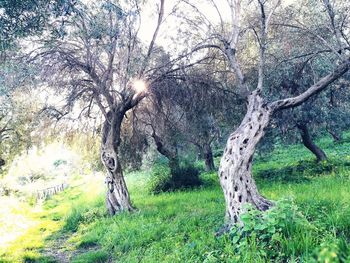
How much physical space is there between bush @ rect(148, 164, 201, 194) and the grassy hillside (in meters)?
0.78

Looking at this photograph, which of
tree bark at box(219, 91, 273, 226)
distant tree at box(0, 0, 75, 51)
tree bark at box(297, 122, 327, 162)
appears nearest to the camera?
distant tree at box(0, 0, 75, 51)

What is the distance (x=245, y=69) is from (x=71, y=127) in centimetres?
782

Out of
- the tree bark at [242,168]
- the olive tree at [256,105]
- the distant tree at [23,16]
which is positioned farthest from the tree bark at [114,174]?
the distant tree at [23,16]

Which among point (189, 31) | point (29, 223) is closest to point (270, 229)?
point (189, 31)

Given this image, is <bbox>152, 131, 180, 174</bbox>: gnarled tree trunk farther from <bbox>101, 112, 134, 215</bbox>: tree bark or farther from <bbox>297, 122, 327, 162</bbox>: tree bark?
<bbox>297, 122, 327, 162</bbox>: tree bark

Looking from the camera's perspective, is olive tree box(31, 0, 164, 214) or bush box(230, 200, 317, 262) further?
olive tree box(31, 0, 164, 214)

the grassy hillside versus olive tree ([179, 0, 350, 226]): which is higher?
olive tree ([179, 0, 350, 226])

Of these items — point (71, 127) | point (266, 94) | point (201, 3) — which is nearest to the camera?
point (201, 3)

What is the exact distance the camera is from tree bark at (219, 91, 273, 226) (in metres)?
7.52

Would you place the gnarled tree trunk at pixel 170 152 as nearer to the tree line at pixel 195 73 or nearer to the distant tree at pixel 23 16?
the tree line at pixel 195 73

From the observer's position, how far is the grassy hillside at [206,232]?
5.15 meters

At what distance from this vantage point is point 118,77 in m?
13.4

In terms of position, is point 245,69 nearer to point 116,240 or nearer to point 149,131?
point 149,131

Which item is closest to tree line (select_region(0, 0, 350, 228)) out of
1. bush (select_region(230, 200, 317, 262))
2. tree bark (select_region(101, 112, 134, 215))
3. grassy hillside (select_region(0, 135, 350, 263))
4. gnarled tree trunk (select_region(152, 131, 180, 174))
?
tree bark (select_region(101, 112, 134, 215))
